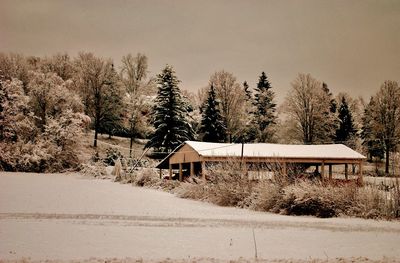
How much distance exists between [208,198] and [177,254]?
11.4 metres

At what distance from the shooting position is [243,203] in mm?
15906

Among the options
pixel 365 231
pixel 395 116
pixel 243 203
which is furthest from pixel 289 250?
pixel 395 116

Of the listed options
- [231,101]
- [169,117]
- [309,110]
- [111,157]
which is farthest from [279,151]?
[231,101]

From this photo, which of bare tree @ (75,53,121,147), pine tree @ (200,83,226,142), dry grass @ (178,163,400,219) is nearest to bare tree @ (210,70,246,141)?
pine tree @ (200,83,226,142)

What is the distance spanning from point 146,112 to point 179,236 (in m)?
56.2

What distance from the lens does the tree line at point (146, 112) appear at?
42.3 meters

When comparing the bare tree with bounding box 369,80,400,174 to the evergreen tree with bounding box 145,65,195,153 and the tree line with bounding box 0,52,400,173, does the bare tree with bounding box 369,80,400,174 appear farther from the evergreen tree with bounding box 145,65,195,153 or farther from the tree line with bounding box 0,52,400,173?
the evergreen tree with bounding box 145,65,195,153

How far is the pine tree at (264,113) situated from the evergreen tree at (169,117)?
11401 millimetres

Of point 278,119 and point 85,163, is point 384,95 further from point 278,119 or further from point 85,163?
point 85,163

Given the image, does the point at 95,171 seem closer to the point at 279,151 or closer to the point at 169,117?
the point at 169,117

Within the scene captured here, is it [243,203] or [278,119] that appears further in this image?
[278,119]

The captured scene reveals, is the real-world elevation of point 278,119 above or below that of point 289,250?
above

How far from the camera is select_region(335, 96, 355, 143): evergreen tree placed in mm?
60938

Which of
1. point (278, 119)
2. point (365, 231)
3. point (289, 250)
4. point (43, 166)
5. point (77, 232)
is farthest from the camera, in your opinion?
point (278, 119)
